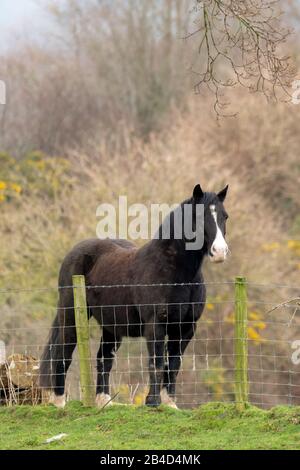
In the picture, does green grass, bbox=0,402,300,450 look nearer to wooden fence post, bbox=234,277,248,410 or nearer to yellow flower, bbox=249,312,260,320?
wooden fence post, bbox=234,277,248,410

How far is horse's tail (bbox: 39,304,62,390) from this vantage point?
31.3 ft

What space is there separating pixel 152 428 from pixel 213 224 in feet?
6.50

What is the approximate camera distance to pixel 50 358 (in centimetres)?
991

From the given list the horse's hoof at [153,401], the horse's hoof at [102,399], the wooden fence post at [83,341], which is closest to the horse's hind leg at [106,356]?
the horse's hoof at [102,399]

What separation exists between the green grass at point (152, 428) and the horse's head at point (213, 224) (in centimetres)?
140

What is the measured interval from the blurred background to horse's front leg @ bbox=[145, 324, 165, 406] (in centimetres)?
181

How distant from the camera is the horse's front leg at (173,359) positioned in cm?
894

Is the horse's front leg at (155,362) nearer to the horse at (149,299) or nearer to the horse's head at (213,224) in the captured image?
the horse at (149,299)

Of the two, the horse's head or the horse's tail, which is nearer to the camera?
the horse's head

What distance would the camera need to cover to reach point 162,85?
35.8m

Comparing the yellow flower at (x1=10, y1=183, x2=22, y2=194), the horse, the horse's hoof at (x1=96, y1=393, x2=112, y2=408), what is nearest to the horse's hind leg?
the horse

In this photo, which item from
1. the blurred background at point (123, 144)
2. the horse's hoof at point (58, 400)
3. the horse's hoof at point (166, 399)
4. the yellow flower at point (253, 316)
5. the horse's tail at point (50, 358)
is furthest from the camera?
the yellow flower at point (253, 316)
